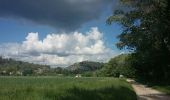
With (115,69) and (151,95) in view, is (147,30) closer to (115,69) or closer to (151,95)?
(151,95)

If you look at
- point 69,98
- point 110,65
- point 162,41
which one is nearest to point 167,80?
point 162,41

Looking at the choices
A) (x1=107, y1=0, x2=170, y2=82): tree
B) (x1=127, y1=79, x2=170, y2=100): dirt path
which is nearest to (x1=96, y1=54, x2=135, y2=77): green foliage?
(x1=107, y1=0, x2=170, y2=82): tree

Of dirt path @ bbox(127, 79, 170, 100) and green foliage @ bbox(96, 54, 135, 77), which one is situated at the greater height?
green foliage @ bbox(96, 54, 135, 77)

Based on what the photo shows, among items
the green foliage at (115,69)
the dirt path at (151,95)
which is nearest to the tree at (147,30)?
the dirt path at (151,95)

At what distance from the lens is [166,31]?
45.9 meters

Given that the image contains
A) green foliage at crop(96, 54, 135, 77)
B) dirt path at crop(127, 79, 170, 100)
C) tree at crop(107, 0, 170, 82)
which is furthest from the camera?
green foliage at crop(96, 54, 135, 77)

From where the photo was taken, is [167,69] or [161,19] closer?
[161,19]

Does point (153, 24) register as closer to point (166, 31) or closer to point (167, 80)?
point (166, 31)

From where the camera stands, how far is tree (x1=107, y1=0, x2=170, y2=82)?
44938 mm

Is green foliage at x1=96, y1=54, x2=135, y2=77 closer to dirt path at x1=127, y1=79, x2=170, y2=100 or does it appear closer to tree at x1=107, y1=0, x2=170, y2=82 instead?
tree at x1=107, y1=0, x2=170, y2=82

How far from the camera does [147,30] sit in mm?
47938

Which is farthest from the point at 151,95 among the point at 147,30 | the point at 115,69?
the point at 115,69

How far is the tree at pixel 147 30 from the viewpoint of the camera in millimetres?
44938

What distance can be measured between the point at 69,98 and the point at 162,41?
3496cm
